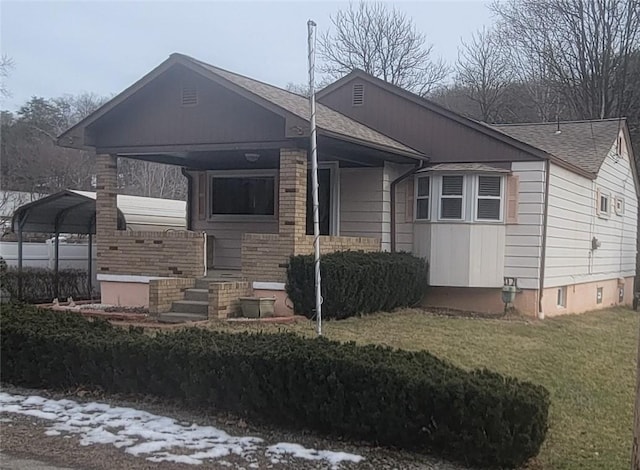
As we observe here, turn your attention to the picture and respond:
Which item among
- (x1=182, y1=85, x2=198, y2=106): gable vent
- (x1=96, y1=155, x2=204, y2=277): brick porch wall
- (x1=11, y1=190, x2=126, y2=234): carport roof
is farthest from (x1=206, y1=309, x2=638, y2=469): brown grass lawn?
(x1=11, y1=190, x2=126, y2=234): carport roof

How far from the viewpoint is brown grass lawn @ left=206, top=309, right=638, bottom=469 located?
21.0ft

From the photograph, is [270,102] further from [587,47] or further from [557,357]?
[587,47]

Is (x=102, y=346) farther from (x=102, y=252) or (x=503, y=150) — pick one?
(x=503, y=150)

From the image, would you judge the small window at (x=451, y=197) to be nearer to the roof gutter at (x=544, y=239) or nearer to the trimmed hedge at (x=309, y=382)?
the roof gutter at (x=544, y=239)

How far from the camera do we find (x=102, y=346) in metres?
7.04

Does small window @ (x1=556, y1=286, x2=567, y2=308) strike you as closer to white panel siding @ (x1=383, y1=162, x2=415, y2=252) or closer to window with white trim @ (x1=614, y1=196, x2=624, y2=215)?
white panel siding @ (x1=383, y1=162, x2=415, y2=252)

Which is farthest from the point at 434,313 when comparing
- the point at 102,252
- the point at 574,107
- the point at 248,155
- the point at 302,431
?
the point at 574,107

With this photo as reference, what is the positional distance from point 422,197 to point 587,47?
20.5 m

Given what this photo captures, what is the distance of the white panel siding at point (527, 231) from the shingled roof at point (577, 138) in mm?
2807

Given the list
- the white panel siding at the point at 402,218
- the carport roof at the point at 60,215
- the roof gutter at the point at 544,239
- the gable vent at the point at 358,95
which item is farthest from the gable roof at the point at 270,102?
the carport roof at the point at 60,215

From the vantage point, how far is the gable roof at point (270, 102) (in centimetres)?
1130

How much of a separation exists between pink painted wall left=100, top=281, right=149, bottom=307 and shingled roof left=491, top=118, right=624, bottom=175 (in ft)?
31.3

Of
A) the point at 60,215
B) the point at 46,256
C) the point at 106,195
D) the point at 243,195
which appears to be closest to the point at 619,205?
the point at 243,195

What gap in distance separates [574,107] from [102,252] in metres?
25.6
